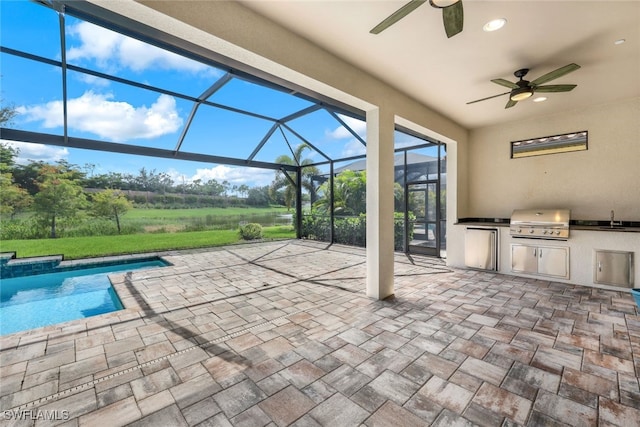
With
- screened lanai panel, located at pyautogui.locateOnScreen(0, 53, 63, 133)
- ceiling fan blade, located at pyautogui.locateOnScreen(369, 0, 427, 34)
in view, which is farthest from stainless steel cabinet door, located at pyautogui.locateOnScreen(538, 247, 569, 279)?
screened lanai panel, located at pyautogui.locateOnScreen(0, 53, 63, 133)

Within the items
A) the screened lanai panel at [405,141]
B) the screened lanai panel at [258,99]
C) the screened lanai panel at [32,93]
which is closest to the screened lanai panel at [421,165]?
the screened lanai panel at [405,141]

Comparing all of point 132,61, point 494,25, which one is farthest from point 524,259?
point 132,61

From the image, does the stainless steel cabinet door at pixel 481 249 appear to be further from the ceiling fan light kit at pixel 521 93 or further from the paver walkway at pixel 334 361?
the ceiling fan light kit at pixel 521 93

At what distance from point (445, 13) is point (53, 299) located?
6.46 meters

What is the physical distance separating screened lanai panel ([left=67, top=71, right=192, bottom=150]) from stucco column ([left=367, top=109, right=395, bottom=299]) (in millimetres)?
4209

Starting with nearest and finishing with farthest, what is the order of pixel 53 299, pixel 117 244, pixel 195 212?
pixel 53 299
pixel 117 244
pixel 195 212

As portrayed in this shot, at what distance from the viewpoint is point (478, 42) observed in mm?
2826

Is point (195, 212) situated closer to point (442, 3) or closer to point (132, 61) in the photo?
point (132, 61)

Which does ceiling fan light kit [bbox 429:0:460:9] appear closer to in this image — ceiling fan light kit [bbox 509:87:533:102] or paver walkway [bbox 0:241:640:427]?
ceiling fan light kit [bbox 509:87:533:102]

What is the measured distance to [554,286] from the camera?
425cm

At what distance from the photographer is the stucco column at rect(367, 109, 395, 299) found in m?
3.65

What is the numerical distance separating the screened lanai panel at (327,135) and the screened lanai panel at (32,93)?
461 cm

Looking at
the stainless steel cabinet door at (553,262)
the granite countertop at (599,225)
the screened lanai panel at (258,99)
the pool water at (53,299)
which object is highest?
the screened lanai panel at (258,99)

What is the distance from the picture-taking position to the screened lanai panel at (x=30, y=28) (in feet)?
11.1
